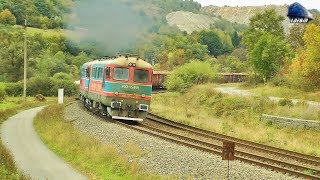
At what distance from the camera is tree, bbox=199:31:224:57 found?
165250mm

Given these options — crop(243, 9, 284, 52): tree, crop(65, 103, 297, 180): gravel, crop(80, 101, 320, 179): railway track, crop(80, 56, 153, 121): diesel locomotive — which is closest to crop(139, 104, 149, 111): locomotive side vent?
crop(80, 56, 153, 121): diesel locomotive

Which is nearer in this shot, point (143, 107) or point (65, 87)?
point (143, 107)

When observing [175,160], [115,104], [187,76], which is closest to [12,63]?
[187,76]

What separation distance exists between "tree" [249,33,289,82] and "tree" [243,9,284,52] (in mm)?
7670

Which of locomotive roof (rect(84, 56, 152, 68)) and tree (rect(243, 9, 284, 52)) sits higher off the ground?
tree (rect(243, 9, 284, 52))

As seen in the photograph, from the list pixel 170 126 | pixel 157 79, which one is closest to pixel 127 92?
pixel 170 126

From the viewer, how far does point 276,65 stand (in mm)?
57188

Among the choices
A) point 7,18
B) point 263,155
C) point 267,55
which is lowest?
point 263,155

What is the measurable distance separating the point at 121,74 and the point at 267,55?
32.1 m

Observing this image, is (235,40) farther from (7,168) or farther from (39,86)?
(7,168)

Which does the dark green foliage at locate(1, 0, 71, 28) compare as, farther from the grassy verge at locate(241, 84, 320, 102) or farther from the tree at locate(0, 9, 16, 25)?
the grassy verge at locate(241, 84, 320, 102)

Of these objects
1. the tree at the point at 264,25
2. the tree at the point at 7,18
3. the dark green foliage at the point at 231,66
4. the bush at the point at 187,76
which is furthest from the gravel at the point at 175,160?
the tree at the point at 7,18

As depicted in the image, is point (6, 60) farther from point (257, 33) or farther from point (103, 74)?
point (103, 74)

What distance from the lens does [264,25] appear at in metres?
65.4
